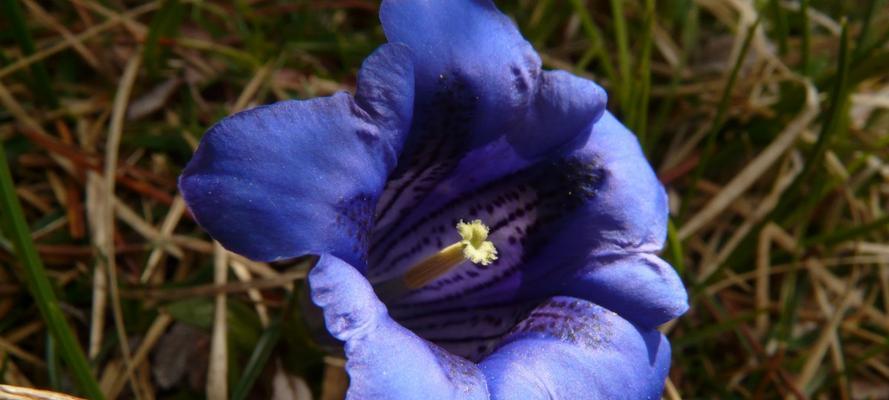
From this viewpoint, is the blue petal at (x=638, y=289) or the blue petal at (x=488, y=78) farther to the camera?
the blue petal at (x=638, y=289)

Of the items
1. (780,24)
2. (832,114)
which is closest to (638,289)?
(832,114)

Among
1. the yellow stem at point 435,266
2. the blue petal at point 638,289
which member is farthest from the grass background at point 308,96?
the blue petal at point 638,289

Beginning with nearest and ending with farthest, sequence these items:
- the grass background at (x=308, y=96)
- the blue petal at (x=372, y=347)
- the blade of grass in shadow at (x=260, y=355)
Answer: the blue petal at (x=372, y=347) < the blade of grass in shadow at (x=260, y=355) < the grass background at (x=308, y=96)

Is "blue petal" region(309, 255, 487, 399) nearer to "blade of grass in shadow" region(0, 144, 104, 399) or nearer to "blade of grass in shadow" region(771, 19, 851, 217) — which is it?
"blade of grass in shadow" region(0, 144, 104, 399)

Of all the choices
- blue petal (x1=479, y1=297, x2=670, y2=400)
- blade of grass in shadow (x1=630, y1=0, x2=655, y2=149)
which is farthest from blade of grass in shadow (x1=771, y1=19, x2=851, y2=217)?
blue petal (x1=479, y1=297, x2=670, y2=400)

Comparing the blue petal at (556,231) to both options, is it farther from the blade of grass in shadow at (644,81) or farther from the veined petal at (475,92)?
the blade of grass in shadow at (644,81)

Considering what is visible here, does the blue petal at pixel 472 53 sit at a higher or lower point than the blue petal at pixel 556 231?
higher

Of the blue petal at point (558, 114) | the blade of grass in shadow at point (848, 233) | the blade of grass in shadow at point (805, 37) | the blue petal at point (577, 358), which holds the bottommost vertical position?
the blade of grass in shadow at point (848, 233)

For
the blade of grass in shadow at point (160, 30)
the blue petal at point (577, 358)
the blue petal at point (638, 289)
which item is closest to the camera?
the blue petal at point (577, 358)

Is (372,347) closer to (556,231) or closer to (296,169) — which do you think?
(296,169)
